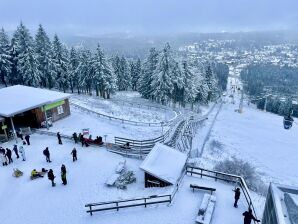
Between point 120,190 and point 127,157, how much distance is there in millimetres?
Answer: 4720

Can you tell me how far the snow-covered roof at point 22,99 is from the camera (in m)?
25.7

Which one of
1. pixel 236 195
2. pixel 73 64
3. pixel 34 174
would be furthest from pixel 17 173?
pixel 73 64

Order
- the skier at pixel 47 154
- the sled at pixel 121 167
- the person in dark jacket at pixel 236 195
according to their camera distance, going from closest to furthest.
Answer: the person in dark jacket at pixel 236 195 → the sled at pixel 121 167 → the skier at pixel 47 154

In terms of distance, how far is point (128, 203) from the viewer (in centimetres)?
1617

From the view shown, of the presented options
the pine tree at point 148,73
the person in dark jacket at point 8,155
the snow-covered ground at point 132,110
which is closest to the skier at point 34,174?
the person in dark jacket at point 8,155

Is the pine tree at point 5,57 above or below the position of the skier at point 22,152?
above

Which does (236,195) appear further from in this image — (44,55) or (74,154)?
(44,55)

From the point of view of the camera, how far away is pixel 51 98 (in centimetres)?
2992

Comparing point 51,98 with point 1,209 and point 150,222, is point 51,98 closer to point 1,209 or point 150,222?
point 1,209

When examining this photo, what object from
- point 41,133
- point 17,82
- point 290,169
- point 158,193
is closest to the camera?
point 158,193

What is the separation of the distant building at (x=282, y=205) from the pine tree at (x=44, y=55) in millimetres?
49905

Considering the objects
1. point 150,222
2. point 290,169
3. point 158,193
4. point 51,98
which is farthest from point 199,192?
point 290,169

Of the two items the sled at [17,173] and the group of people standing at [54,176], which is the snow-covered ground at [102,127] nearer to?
the sled at [17,173]

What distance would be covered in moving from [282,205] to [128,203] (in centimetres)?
914
